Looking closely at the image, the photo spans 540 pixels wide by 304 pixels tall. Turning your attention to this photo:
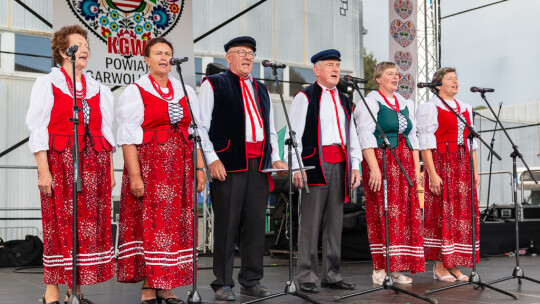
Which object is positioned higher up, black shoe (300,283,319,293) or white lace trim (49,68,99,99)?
white lace trim (49,68,99,99)

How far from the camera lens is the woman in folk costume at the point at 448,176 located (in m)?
4.74

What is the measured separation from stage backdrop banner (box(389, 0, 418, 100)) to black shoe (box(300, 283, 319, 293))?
14.0 feet

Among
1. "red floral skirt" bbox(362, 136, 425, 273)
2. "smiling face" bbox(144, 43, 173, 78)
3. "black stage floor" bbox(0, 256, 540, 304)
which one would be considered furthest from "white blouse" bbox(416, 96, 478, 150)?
"smiling face" bbox(144, 43, 173, 78)

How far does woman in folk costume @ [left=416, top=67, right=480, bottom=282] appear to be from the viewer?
15.6ft

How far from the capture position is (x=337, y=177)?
170 inches

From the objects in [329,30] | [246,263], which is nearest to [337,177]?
[246,263]

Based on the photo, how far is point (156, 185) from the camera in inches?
137

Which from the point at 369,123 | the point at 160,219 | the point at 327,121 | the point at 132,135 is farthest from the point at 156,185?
the point at 369,123

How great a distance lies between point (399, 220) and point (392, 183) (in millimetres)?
260

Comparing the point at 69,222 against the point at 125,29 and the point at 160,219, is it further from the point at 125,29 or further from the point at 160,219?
the point at 125,29

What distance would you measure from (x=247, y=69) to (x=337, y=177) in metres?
0.94

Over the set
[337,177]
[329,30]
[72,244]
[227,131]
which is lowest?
[72,244]

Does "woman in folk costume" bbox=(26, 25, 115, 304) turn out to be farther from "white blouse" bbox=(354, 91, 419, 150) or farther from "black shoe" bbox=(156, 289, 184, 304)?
"white blouse" bbox=(354, 91, 419, 150)

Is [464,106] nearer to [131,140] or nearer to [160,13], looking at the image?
[131,140]
